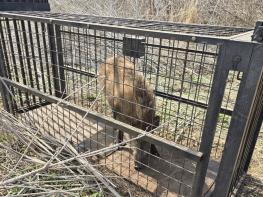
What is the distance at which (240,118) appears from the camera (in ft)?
5.77

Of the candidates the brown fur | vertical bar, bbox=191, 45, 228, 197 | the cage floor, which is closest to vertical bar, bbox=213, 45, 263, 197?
vertical bar, bbox=191, 45, 228, 197

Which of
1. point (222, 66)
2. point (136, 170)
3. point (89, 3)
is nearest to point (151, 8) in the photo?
point (89, 3)

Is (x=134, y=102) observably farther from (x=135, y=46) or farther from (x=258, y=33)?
(x=258, y=33)

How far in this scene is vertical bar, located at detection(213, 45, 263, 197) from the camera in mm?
1598

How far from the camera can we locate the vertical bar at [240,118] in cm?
160

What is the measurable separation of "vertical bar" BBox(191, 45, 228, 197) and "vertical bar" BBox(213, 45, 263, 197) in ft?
0.40

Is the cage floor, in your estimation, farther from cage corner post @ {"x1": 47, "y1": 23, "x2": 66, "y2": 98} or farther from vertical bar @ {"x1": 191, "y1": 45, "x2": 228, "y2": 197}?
cage corner post @ {"x1": 47, "y1": 23, "x2": 66, "y2": 98}

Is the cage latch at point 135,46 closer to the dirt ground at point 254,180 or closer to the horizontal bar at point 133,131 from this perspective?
the horizontal bar at point 133,131

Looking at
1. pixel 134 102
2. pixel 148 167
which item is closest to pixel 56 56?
pixel 134 102

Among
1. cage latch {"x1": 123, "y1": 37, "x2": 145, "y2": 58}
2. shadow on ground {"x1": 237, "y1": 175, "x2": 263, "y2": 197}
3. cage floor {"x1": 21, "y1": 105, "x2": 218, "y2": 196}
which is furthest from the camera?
shadow on ground {"x1": 237, "y1": 175, "x2": 263, "y2": 197}

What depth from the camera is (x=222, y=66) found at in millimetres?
1733

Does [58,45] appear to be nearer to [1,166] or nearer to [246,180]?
[1,166]

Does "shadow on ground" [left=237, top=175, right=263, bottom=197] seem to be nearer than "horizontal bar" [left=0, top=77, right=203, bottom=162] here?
No

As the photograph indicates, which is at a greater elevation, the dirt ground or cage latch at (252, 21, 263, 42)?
cage latch at (252, 21, 263, 42)
